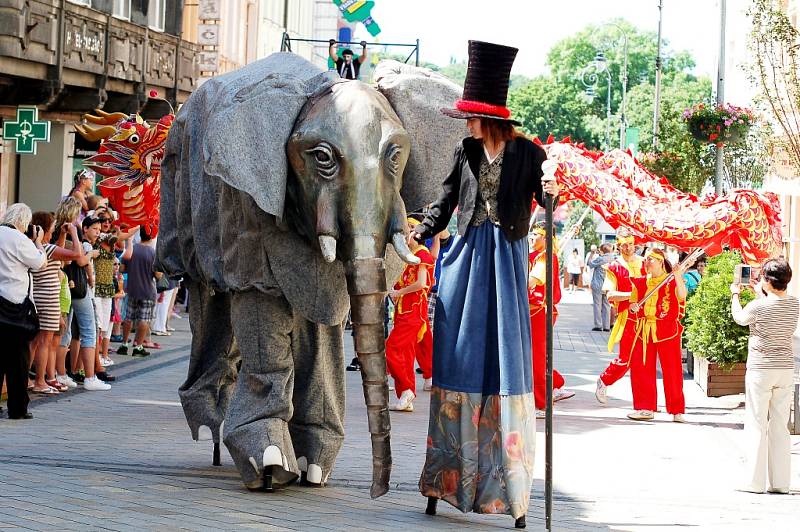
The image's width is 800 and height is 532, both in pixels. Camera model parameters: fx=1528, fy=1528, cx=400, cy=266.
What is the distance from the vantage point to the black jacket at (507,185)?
7.75 meters

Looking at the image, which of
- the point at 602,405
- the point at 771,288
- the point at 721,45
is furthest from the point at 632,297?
the point at 721,45

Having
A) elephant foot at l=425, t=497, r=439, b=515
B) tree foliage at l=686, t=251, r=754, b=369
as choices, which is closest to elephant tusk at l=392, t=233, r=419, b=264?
elephant foot at l=425, t=497, r=439, b=515

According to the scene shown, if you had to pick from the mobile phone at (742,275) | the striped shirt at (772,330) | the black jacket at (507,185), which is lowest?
the striped shirt at (772,330)

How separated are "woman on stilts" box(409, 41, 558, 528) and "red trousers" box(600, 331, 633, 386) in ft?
22.5

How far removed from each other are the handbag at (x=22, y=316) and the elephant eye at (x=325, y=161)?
16.0 feet

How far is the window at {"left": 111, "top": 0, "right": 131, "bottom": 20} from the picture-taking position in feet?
94.6

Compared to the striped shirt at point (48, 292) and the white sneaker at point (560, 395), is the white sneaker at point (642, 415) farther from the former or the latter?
the striped shirt at point (48, 292)

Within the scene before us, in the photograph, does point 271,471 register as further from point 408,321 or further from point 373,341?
point 408,321

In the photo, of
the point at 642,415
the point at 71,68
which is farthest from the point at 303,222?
the point at 71,68

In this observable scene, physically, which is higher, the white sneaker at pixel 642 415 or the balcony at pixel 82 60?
the balcony at pixel 82 60

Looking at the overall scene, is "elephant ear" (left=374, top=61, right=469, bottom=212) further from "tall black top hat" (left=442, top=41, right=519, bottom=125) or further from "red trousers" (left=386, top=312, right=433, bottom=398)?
"red trousers" (left=386, top=312, right=433, bottom=398)

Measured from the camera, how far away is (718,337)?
1545 centimetres

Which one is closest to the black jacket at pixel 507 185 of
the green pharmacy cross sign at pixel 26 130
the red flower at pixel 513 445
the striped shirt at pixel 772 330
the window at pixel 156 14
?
the red flower at pixel 513 445

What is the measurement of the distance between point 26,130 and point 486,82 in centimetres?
1505
